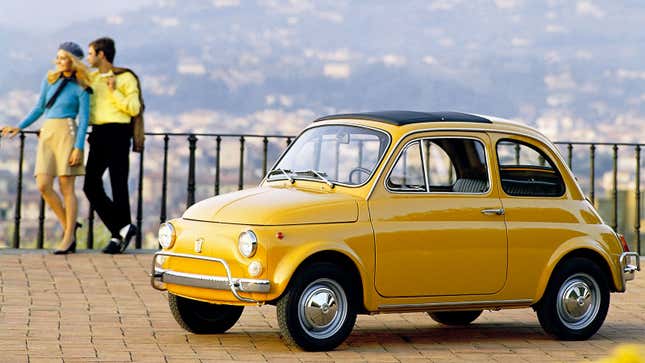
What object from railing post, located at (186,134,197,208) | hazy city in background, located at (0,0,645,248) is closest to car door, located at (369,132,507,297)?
railing post, located at (186,134,197,208)

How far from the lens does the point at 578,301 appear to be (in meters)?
8.23

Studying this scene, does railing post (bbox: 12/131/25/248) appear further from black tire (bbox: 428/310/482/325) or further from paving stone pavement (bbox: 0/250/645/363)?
black tire (bbox: 428/310/482/325)

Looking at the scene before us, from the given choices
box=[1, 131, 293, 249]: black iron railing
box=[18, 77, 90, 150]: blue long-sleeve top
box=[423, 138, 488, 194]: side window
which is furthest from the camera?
box=[1, 131, 293, 249]: black iron railing

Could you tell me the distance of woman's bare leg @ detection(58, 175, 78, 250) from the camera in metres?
12.5

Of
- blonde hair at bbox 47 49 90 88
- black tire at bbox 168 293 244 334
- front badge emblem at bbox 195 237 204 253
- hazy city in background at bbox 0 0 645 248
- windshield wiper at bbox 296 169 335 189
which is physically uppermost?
hazy city in background at bbox 0 0 645 248

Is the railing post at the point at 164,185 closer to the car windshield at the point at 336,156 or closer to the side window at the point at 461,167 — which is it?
the car windshield at the point at 336,156

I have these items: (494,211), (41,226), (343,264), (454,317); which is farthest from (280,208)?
(41,226)

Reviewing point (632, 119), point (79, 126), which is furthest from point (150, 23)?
point (79, 126)

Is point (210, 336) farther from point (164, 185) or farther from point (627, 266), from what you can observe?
point (164, 185)

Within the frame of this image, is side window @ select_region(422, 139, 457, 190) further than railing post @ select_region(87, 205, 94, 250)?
No

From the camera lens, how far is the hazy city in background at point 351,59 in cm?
6506

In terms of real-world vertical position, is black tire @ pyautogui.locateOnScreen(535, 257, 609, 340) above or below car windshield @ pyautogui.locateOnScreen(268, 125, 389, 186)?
below

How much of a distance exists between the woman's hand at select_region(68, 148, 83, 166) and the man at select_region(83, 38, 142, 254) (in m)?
0.22

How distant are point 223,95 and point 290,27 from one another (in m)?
17.7
